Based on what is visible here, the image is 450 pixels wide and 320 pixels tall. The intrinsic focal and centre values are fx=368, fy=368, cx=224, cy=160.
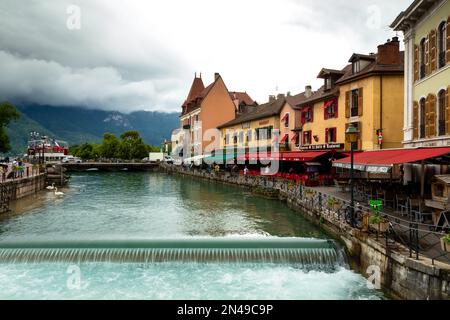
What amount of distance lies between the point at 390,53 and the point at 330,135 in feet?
29.5

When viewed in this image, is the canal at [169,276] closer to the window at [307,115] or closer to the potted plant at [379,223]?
the potted plant at [379,223]

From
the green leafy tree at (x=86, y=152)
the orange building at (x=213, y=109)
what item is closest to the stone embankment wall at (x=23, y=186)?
the orange building at (x=213, y=109)

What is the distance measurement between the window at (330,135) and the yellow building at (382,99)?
157 inches

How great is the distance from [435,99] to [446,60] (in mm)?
1989

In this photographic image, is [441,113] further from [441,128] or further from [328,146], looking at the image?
→ [328,146]

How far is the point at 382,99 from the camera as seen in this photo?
96.7 feet

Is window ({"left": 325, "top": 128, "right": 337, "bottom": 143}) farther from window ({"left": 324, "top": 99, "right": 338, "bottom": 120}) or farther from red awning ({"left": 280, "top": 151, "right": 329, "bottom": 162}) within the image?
red awning ({"left": 280, "top": 151, "right": 329, "bottom": 162})

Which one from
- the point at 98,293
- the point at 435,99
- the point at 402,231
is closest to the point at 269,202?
the point at 435,99

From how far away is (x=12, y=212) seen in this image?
25.5m

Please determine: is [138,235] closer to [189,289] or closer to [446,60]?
[189,289]

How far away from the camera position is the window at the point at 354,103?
3159 centimetres

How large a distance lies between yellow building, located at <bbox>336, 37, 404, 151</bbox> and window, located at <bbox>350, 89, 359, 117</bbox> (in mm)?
437

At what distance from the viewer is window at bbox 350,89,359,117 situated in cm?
3159

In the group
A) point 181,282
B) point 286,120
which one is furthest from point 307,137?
point 181,282
